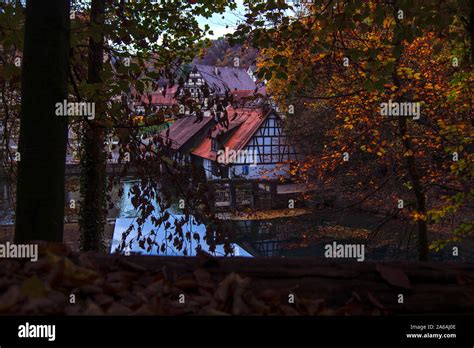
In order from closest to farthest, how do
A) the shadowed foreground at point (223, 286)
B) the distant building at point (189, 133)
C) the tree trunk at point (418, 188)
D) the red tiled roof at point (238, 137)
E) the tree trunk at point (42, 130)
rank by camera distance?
the shadowed foreground at point (223, 286) → the tree trunk at point (42, 130) → the tree trunk at point (418, 188) → the red tiled roof at point (238, 137) → the distant building at point (189, 133)

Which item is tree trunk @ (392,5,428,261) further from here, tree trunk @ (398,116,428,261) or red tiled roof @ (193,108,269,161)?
red tiled roof @ (193,108,269,161)

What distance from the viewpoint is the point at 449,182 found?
1184 centimetres

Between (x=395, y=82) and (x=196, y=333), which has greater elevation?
(x=395, y=82)

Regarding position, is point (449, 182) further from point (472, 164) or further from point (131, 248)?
point (131, 248)

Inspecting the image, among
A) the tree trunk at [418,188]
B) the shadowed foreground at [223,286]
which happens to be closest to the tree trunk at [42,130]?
the shadowed foreground at [223,286]

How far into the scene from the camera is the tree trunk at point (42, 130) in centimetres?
392

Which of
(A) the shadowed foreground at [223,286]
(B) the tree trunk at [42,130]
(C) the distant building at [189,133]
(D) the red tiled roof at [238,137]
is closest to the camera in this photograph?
(A) the shadowed foreground at [223,286]

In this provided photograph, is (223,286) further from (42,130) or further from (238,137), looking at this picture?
(238,137)

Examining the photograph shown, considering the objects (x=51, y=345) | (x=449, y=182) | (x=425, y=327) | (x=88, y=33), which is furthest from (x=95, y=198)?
(x=449, y=182)

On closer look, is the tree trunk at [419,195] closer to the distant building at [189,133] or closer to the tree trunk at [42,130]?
the tree trunk at [42,130]

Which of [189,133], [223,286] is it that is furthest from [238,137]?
[223,286]

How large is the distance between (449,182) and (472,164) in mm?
3612

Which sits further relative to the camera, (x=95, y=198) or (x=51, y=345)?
(x=95, y=198)

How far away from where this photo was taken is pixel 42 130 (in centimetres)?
396
